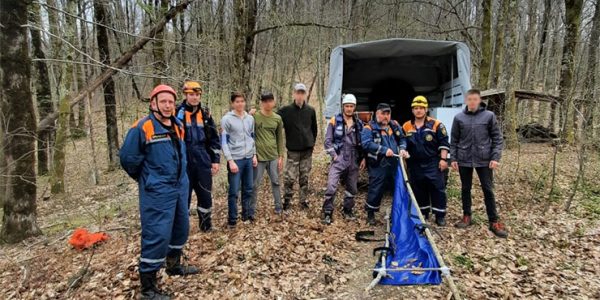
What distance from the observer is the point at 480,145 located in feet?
17.3

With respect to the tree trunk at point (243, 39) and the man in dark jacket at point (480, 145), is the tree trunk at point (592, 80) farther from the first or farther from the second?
the tree trunk at point (243, 39)

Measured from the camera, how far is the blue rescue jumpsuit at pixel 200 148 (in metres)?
4.71

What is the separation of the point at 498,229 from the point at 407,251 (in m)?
2.05

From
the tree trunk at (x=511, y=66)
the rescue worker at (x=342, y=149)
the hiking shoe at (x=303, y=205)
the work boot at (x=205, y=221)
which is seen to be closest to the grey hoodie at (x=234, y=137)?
the work boot at (x=205, y=221)

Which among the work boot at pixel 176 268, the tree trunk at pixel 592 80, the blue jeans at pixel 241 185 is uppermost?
the tree trunk at pixel 592 80

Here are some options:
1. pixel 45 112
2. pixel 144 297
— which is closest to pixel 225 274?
pixel 144 297

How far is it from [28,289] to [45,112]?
9242mm

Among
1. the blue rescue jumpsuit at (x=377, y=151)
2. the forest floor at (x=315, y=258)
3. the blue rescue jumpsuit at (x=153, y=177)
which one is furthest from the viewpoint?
the blue rescue jumpsuit at (x=377, y=151)

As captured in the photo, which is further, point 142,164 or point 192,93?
point 192,93

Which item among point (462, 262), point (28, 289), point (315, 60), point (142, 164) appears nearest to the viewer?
point (142, 164)

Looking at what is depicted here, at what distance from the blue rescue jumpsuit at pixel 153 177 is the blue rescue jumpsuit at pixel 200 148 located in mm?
1074

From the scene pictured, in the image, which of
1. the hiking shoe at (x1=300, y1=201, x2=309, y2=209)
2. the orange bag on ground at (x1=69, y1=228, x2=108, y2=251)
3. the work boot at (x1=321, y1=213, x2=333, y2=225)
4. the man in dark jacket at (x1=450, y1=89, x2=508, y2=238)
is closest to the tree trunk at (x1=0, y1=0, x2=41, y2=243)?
the orange bag on ground at (x1=69, y1=228, x2=108, y2=251)

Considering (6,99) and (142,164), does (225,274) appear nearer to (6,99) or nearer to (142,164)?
(142,164)

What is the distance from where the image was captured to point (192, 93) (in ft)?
15.4
